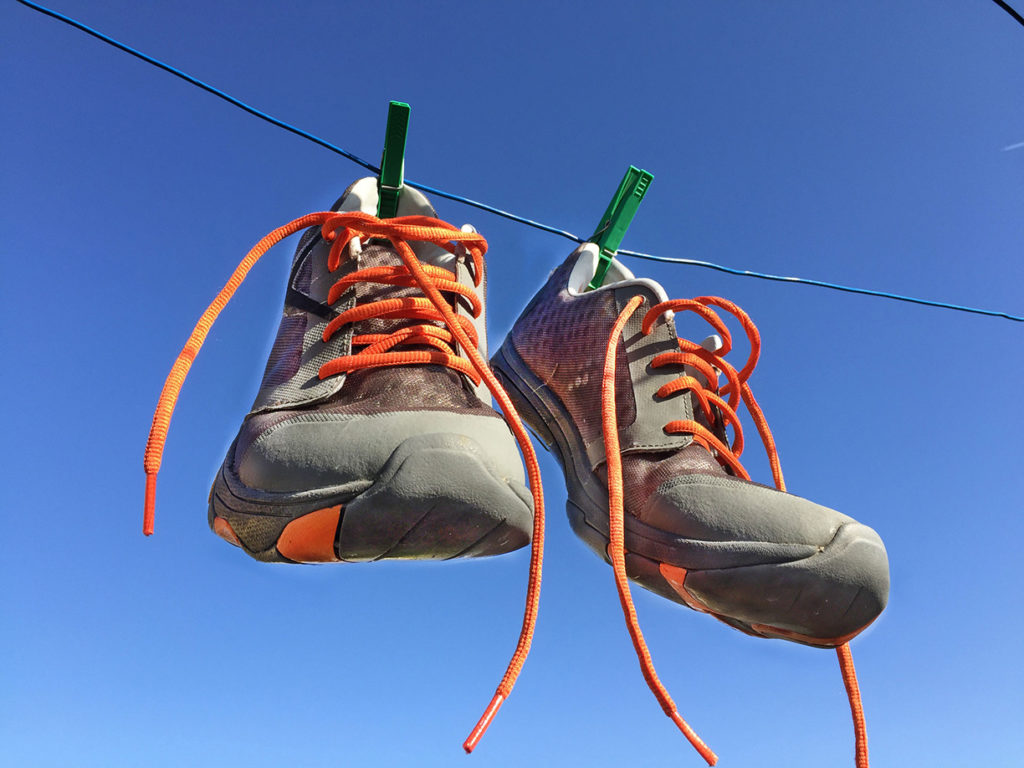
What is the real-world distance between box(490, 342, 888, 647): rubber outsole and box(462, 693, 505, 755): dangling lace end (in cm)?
40

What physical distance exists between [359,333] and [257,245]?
0.20 meters

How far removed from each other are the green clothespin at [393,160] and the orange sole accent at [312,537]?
64 centimetres

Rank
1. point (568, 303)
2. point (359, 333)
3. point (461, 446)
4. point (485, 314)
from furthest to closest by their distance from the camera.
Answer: point (568, 303), point (485, 314), point (359, 333), point (461, 446)

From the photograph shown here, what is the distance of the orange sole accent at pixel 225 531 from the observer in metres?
1.15

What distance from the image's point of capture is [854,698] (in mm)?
1363

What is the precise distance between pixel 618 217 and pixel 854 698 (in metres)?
0.96

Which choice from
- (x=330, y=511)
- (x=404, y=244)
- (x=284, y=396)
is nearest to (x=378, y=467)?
(x=330, y=511)

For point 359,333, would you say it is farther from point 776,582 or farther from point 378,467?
point 776,582

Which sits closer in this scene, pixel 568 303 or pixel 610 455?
pixel 610 455

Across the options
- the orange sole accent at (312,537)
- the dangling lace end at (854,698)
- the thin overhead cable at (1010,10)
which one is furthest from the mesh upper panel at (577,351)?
the thin overhead cable at (1010,10)

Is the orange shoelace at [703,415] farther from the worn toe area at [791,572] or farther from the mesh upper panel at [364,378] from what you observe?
the mesh upper panel at [364,378]

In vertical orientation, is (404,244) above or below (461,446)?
above

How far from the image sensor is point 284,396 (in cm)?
121

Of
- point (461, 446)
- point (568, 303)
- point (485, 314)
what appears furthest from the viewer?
point (568, 303)
